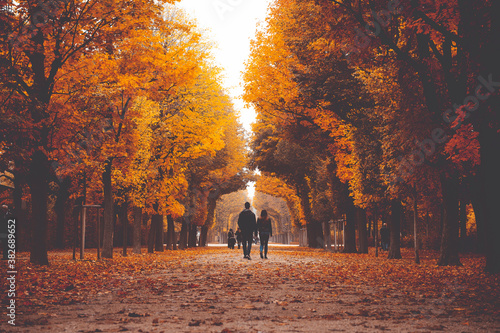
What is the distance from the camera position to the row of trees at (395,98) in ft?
39.0

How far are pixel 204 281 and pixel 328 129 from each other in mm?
16344

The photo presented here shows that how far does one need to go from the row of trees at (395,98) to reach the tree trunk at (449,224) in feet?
0.10

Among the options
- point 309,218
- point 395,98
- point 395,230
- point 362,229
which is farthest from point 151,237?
point 395,98

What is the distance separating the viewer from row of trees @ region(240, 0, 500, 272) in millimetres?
11875

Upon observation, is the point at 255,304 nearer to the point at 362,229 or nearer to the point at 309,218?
the point at 362,229

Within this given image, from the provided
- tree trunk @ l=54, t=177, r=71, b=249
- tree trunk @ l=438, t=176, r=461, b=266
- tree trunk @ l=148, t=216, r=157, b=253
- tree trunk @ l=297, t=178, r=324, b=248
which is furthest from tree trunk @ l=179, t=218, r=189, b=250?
tree trunk @ l=438, t=176, r=461, b=266

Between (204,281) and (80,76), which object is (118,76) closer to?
(80,76)

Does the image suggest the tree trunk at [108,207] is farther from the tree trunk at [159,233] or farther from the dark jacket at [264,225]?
the tree trunk at [159,233]

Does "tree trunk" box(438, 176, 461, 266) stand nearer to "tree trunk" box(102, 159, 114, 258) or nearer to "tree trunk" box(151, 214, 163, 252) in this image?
"tree trunk" box(102, 159, 114, 258)

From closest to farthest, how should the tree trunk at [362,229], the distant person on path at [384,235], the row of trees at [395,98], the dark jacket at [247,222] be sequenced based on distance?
the row of trees at [395,98], the dark jacket at [247,222], the tree trunk at [362,229], the distant person on path at [384,235]

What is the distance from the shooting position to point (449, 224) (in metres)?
16.5

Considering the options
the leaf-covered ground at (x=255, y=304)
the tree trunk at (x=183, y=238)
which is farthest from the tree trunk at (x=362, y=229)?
the leaf-covered ground at (x=255, y=304)

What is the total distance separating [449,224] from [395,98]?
14.2 feet

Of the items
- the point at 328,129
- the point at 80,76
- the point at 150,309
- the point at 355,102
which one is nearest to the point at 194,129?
the point at 328,129
